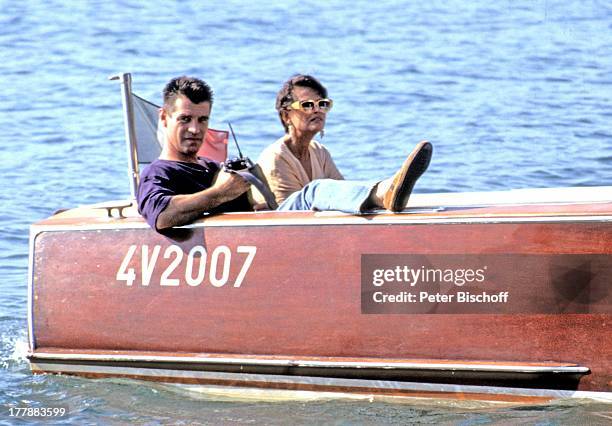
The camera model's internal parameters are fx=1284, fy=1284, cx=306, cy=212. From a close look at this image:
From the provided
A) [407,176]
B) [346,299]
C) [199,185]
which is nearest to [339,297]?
[346,299]

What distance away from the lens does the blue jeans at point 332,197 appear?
538cm

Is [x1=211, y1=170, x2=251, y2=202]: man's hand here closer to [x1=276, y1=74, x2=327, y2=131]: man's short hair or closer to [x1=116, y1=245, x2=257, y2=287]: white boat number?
[x1=116, y1=245, x2=257, y2=287]: white boat number

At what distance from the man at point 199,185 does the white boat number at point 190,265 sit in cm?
13

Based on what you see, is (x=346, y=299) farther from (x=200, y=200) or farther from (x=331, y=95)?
(x=331, y=95)

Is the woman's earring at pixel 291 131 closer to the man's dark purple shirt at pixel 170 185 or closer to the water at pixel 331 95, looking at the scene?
the man's dark purple shirt at pixel 170 185

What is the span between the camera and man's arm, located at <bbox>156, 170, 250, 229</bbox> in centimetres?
555

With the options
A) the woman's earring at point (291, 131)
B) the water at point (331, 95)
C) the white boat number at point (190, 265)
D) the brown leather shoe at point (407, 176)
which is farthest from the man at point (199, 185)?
the water at point (331, 95)

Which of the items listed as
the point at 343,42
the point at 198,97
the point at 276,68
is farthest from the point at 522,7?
the point at 198,97

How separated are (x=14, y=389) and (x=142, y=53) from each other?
10.2 metres

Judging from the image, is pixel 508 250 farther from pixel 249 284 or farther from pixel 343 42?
pixel 343 42

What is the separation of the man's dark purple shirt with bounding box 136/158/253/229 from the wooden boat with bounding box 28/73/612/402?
0.11 meters

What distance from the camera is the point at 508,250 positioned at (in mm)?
5176

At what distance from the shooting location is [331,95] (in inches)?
541

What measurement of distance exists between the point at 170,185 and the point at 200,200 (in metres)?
0.26
